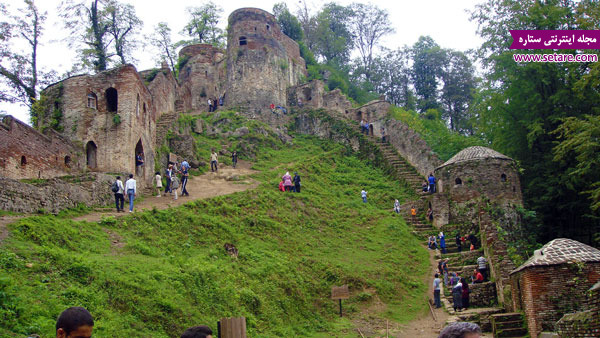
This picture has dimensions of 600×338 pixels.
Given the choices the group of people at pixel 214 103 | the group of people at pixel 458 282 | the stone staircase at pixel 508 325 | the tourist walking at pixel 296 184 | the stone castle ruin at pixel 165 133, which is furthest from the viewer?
the group of people at pixel 214 103

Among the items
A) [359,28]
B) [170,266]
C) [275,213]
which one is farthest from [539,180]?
[359,28]

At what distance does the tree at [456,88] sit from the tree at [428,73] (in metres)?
0.67

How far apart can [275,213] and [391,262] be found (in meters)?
4.88

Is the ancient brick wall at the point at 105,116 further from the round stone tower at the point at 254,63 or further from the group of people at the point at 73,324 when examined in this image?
the group of people at the point at 73,324

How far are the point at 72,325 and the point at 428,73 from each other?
168 feet

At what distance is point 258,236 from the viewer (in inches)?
722

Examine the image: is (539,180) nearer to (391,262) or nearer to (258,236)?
(391,262)

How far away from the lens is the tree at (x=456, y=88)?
5012 cm

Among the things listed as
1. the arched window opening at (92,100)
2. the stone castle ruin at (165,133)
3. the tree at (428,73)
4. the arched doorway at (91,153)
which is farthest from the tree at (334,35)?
the arched doorway at (91,153)

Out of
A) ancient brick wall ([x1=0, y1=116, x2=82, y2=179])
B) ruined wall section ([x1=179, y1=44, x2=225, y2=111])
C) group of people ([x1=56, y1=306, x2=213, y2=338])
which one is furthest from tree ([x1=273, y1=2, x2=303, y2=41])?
group of people ([x1=56, y1=306, x2=213, y2=338])

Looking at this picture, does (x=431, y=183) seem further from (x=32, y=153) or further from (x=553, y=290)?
(x=32, y=153)

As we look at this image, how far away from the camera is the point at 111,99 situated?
22484mm

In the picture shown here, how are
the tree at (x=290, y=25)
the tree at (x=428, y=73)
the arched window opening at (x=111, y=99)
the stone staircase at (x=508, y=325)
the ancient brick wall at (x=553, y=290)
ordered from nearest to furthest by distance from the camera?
the ancient brick wall at (x=553, y=290) → the stone staircase at (x=508, y=325) → the arched window opening at (x=111, y=99) → the tree at (x=290, y=25) → the tree at (x=428, y=73)

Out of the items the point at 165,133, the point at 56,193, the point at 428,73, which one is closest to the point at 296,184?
the point at 165,133
